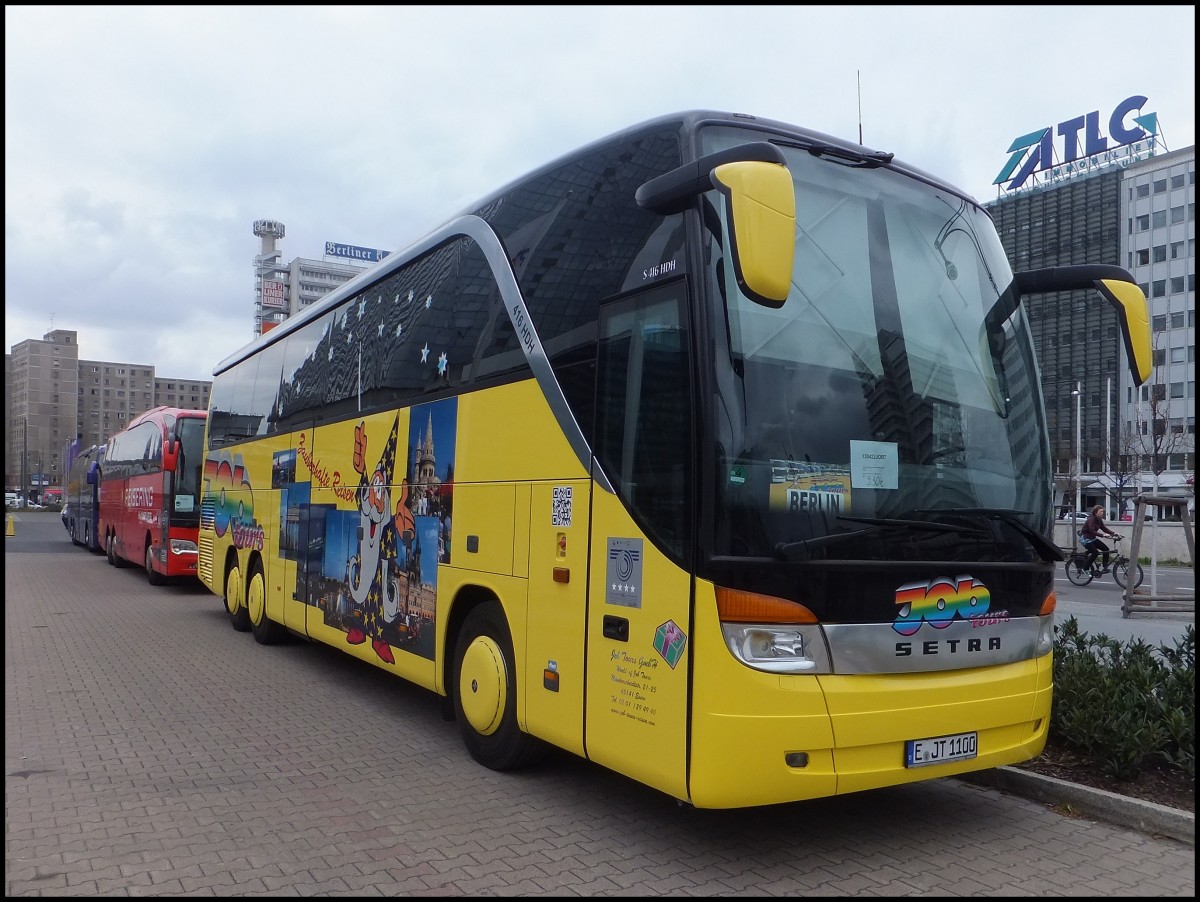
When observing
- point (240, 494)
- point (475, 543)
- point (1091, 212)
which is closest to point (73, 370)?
point (1091, 212)

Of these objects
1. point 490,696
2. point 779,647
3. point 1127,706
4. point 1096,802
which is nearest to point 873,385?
point 779,647

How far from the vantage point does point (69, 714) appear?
Result: 8.08m

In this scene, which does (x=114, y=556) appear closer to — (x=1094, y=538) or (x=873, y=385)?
(x=1094, y=538)

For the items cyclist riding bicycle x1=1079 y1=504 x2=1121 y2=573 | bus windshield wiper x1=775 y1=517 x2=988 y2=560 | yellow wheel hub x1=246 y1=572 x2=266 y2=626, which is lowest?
yellow wheel hub x1=246 y1=572 x2=266 y2=626

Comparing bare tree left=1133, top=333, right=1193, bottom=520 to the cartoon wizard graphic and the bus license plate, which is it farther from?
the bus license plate

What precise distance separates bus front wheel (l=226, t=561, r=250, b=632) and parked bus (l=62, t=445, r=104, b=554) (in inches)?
655

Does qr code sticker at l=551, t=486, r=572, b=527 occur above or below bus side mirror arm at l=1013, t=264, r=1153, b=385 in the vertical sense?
below

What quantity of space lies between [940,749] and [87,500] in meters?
32.5

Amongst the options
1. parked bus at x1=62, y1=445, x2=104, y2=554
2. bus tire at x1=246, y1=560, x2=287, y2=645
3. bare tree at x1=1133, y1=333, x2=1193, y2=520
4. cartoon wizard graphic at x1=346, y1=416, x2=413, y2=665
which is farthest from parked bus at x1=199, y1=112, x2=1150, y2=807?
parked bus at x1=62, y1=445, x2=104, y2=554

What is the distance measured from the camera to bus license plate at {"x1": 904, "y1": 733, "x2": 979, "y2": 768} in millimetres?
4609

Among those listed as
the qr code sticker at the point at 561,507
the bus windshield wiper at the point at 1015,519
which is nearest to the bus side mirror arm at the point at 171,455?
the qr code sticker at the point at 561,507

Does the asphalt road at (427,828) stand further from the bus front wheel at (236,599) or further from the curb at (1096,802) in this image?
the bus front wheel at (236,599)

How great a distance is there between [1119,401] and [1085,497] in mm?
9048

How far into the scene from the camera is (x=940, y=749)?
15.4ft
